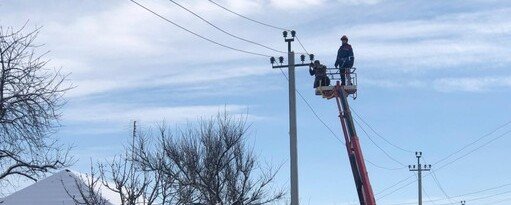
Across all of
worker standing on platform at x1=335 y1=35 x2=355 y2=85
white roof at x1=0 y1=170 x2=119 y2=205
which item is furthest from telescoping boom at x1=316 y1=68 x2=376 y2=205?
white roof at x1=0 y1=170 x2=119 y2=205

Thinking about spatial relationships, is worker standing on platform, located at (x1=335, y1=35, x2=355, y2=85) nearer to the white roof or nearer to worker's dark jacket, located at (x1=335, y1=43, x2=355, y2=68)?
worker's dark jacket, located at (x1=335, y1=43, x2=355, y2=68)

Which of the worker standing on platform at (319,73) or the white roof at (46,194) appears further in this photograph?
the white roof at (46,194)

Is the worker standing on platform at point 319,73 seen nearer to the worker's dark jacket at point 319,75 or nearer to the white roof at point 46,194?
the worker's dark jacket at point 319,75

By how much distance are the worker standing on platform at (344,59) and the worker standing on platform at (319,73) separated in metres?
0.46

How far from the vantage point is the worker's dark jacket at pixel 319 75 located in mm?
31250

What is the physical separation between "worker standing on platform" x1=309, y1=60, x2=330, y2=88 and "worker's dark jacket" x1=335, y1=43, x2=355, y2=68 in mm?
496

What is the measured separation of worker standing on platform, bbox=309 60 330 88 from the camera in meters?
31.2

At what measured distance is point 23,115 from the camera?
20.0 m

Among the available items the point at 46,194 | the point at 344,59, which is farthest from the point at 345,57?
the point at 46,194

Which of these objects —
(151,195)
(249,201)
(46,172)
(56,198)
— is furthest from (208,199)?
(56,198)

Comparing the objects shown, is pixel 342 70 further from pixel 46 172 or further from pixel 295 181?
pixel 46 172

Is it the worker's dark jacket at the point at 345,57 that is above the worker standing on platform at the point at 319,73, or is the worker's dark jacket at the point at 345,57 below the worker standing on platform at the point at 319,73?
above

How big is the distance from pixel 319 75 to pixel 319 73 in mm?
76

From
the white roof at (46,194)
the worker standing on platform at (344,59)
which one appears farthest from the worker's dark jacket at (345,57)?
the white roof at (46,194)
